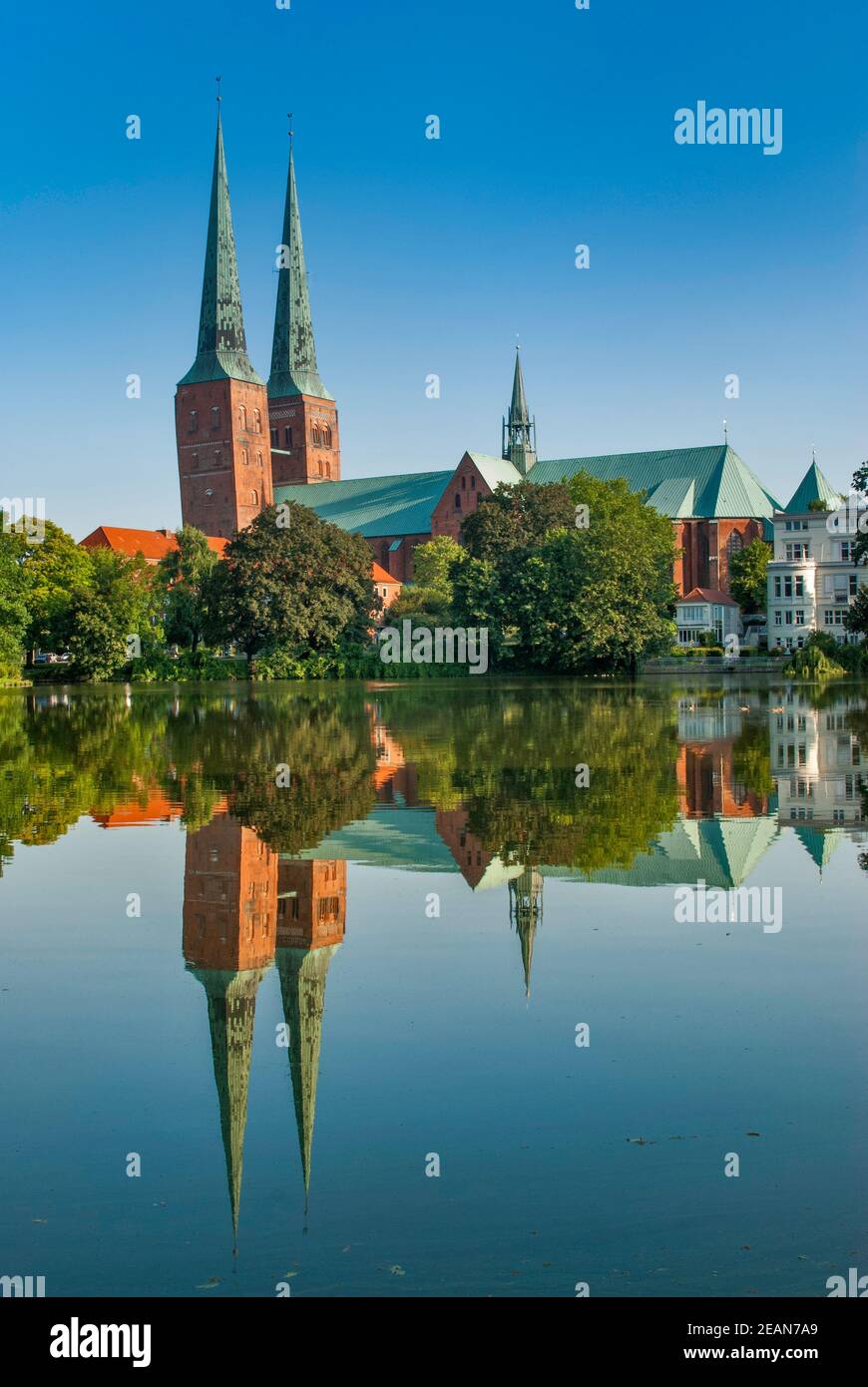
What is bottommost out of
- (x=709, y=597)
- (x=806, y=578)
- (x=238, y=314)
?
(x=709, y=597)

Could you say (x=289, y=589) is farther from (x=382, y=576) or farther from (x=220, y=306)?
(x=382, y=576)

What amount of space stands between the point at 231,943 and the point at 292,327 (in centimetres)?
13218

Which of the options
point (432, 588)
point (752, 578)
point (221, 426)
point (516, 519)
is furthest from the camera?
point (221, 426)

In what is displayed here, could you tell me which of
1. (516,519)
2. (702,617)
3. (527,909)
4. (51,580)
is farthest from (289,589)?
(527,909)

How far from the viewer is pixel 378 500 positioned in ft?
464

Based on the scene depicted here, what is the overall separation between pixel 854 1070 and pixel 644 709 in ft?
102

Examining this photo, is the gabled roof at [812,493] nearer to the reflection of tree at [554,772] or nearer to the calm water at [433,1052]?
the reflection of tree at [554,772]

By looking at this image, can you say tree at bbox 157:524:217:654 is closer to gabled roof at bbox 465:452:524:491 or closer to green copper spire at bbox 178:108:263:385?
green copper spire at bbox 178:108:263:385

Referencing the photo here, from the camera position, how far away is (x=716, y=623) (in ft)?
342

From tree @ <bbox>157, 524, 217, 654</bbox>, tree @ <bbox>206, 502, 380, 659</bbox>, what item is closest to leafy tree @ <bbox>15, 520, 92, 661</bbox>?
tree @ <bbox>157, 524, 217, 654</bbox>

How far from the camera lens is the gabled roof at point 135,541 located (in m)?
124

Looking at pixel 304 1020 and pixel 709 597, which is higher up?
pixel 709 597
